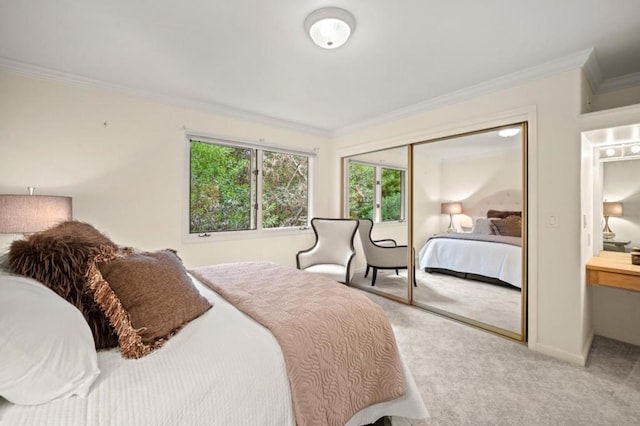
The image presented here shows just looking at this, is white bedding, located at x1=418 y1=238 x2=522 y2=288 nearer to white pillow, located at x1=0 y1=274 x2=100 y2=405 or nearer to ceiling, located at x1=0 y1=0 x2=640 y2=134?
ceiling, located at x1=0 y1=0 x2=640 y2=134

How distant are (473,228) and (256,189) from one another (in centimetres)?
273

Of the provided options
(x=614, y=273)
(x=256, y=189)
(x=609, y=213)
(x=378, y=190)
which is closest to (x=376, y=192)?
(x=378, y=190)

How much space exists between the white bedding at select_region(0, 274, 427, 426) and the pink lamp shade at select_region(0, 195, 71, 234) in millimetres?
1585

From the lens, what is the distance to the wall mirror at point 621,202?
252cm

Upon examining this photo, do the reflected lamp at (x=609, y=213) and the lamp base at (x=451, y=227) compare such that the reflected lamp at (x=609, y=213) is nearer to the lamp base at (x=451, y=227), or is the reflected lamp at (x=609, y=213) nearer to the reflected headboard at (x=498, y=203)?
the reflected headboard at (x=498, y=203)

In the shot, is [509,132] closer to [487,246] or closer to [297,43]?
[487,246]

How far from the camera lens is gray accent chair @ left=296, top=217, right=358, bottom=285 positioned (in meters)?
3.79

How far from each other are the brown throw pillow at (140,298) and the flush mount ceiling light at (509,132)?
3.01m

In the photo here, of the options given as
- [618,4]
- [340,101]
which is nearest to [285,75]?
[340,101]

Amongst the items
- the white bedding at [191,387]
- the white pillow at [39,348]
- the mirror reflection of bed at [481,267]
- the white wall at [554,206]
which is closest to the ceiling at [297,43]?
the white wall at [554,206]

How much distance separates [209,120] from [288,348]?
3.05 meters

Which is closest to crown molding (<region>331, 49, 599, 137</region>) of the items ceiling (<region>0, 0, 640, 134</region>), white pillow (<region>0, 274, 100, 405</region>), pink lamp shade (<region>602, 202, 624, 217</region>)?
ceiling (<region>0, 0, 640, 134</region>)

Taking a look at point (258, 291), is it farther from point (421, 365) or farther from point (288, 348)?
point (421, 365)

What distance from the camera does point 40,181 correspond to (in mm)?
2426
